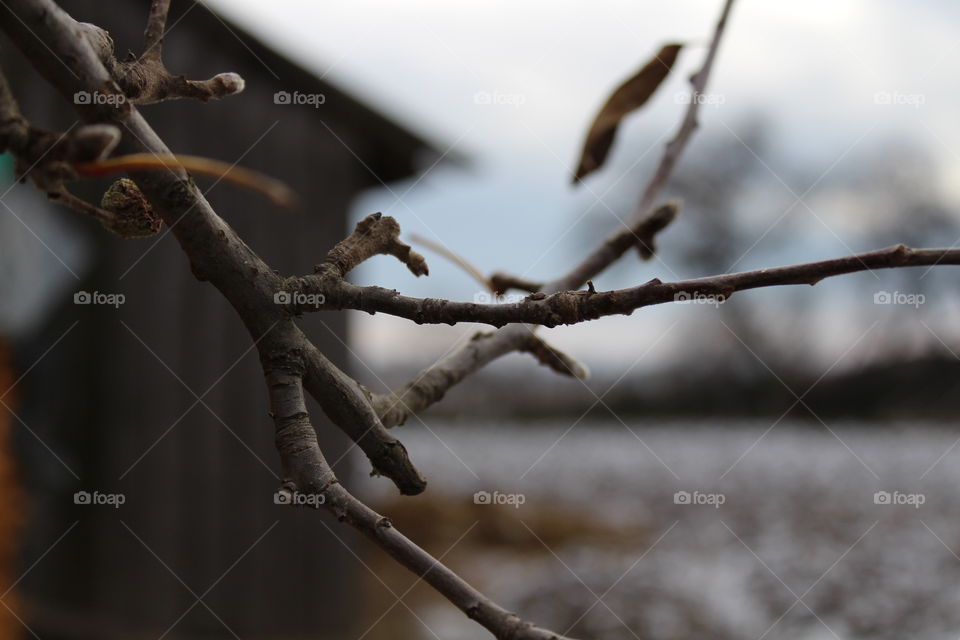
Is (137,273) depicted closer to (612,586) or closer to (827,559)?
(612,586)

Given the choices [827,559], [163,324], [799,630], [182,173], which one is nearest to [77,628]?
[163,324]

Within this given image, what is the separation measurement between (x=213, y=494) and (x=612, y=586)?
7.74 feet

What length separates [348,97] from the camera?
407 centimetres

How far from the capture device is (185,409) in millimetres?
3449

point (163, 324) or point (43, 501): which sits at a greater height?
point (163, 324)

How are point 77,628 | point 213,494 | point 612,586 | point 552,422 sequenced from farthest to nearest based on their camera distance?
point 552,422, point 612,586, point 213,494, point 77,628

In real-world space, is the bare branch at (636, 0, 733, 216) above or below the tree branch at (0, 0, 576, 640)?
above
